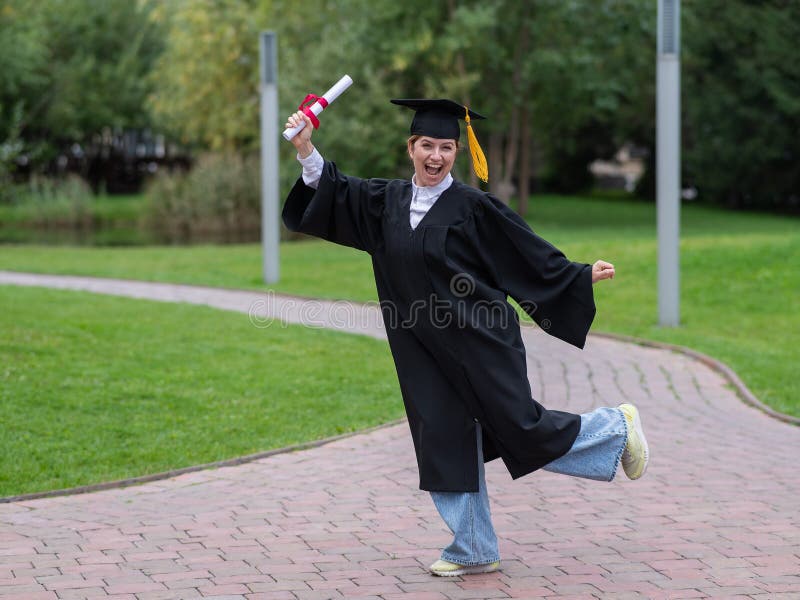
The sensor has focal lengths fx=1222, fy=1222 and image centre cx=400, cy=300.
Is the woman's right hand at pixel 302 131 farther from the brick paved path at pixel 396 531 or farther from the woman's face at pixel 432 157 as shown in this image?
the brick paved path at pixel 396 531

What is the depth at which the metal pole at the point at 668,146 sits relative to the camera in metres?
12.6

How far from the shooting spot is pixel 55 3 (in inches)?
1908

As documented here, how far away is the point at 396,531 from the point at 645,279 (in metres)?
11.2

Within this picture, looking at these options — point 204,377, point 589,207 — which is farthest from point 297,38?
point 204,377

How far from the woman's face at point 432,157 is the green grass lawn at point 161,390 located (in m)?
2.93

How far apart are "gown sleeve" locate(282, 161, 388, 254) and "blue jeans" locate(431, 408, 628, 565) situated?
1019mm

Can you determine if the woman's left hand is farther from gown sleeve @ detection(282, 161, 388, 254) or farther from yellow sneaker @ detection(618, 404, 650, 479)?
gown sleeve @ detection(282, 161, 388, 254)

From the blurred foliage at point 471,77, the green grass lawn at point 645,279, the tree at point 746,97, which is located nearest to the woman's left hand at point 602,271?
the green grass lawn at point 645,279

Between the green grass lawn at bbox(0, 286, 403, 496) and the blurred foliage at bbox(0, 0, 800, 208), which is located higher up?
the blurred foliage at bbox(0, 0, 800, 208)

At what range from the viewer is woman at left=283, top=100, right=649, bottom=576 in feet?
16.5

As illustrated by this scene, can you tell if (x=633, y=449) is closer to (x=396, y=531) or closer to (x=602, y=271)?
(x=602, y=271)

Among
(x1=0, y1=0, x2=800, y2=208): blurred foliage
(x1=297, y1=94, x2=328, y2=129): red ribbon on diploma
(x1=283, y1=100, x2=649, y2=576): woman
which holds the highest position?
(x1=0, y1=0, x2=800, y2=208): blurred foliage

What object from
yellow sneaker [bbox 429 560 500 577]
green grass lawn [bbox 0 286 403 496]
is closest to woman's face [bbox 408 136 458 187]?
yellow sneaker [bbox 429 560 500 577]

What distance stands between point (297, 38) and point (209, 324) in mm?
25502
